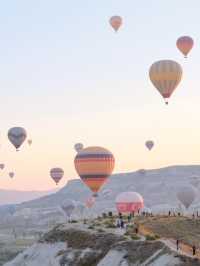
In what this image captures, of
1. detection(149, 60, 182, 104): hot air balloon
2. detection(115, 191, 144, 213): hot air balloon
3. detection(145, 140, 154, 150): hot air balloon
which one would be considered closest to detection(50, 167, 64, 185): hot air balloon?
detection(145, 140, 154, 150): hot air balloon

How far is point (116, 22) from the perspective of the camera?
411ft

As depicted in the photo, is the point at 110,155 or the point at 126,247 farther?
the point at 110,155

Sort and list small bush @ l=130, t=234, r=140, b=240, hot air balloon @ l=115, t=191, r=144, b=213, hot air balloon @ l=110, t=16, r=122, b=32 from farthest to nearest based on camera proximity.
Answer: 1. hot air balloon @ l=110, t=16, r=122, b=32
2. hot air balloon @ l=115, t=191, r=144, b=213
3. small bush @ l=130, t=234, r=140, b=240

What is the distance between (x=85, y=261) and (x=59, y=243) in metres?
11.1

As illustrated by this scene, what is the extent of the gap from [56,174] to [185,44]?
219ft

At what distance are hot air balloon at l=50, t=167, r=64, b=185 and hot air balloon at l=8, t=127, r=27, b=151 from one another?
3081cm

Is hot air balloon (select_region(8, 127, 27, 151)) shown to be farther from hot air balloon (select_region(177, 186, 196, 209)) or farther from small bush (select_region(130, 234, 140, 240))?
small bush (select_region(130, 234, 140, 240))

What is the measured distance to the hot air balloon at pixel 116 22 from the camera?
124 meters

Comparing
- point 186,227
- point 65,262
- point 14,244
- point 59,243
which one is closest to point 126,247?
point 65,262

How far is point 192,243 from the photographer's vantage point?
2874 inches

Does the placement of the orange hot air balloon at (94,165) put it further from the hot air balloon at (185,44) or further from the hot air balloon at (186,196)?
the hot air balloon at (186,196)

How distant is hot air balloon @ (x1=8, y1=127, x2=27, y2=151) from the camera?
135500 millimetres

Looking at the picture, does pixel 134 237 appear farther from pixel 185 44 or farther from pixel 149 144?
pixel 149 144

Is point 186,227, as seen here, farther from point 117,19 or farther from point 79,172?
point 117,19
